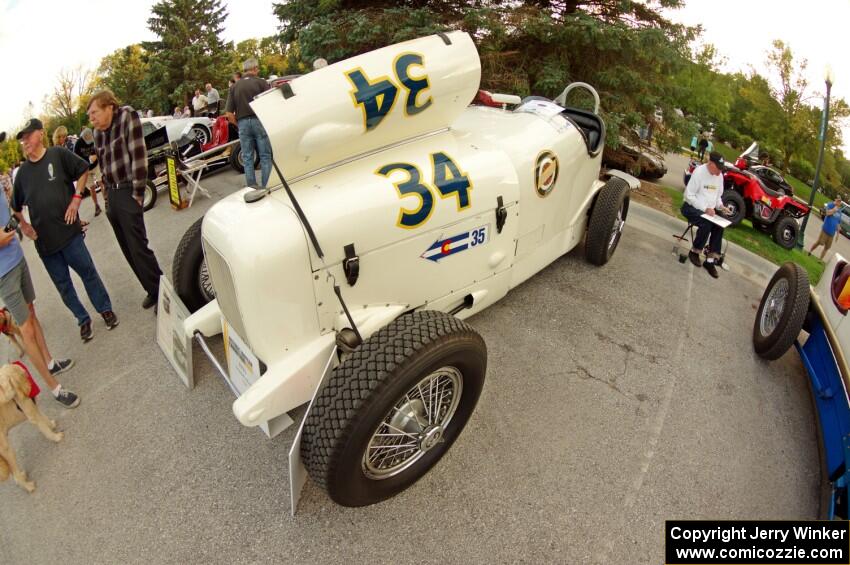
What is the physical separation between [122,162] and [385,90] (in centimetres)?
243

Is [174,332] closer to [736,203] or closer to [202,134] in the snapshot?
[202,134]

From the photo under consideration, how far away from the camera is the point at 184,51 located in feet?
82.1

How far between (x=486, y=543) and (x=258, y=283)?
185 cm

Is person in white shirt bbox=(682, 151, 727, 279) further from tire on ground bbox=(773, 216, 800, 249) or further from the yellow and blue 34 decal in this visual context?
tire on ground bbox=(773, 216, 800, 249)

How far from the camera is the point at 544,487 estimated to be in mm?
2691

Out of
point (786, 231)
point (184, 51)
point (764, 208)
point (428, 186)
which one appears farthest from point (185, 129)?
point (184, 51)

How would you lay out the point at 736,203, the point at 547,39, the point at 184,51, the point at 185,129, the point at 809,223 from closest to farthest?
1. the point at 547,39
2. the point at 185,129
3. the point at 736,203
4. the point at 809,223
5. the point at 184,51

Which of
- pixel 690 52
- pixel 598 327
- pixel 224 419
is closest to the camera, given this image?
pixel 224 419

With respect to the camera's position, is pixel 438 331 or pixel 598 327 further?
pixel 598 327

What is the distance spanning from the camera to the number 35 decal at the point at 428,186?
2736 millimetres

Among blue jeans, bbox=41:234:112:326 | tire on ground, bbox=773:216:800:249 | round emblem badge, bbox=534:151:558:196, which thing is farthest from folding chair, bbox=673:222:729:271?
blue jeans, bbox=41:234:112:326

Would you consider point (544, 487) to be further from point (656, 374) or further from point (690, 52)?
point (690, 52)

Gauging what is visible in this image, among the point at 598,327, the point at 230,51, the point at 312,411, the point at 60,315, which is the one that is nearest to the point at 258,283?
the point at 312,411

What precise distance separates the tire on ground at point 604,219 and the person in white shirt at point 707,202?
41.8 inches
